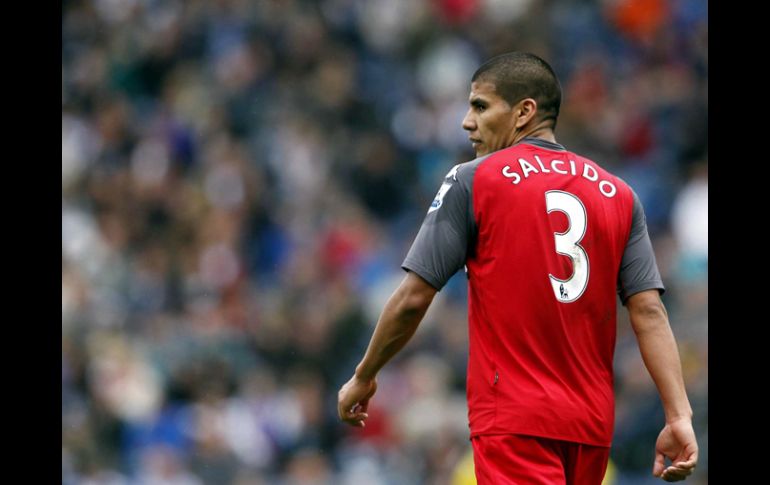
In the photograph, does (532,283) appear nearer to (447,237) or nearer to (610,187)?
(447,237)

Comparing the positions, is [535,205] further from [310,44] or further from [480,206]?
[310,44]

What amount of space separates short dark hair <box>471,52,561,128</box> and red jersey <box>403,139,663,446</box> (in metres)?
0.23

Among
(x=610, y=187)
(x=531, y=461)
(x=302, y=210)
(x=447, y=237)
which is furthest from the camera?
(x=302, y=210)

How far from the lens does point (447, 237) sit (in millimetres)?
4523

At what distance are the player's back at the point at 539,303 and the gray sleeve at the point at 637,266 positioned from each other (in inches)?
4.2

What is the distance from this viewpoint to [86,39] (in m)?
15.3

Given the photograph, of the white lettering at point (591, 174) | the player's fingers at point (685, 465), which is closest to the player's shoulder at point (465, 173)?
the white lettering at point (591, 174)

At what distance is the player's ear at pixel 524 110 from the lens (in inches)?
185

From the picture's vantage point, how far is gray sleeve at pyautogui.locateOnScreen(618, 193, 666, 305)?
4652mm

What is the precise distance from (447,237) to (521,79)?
0.65 meters

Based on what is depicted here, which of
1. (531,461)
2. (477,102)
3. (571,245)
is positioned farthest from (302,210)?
(531,461)

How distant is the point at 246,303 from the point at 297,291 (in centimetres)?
53

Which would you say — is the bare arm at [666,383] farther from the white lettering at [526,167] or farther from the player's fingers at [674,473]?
the white lettering at [526,167]
